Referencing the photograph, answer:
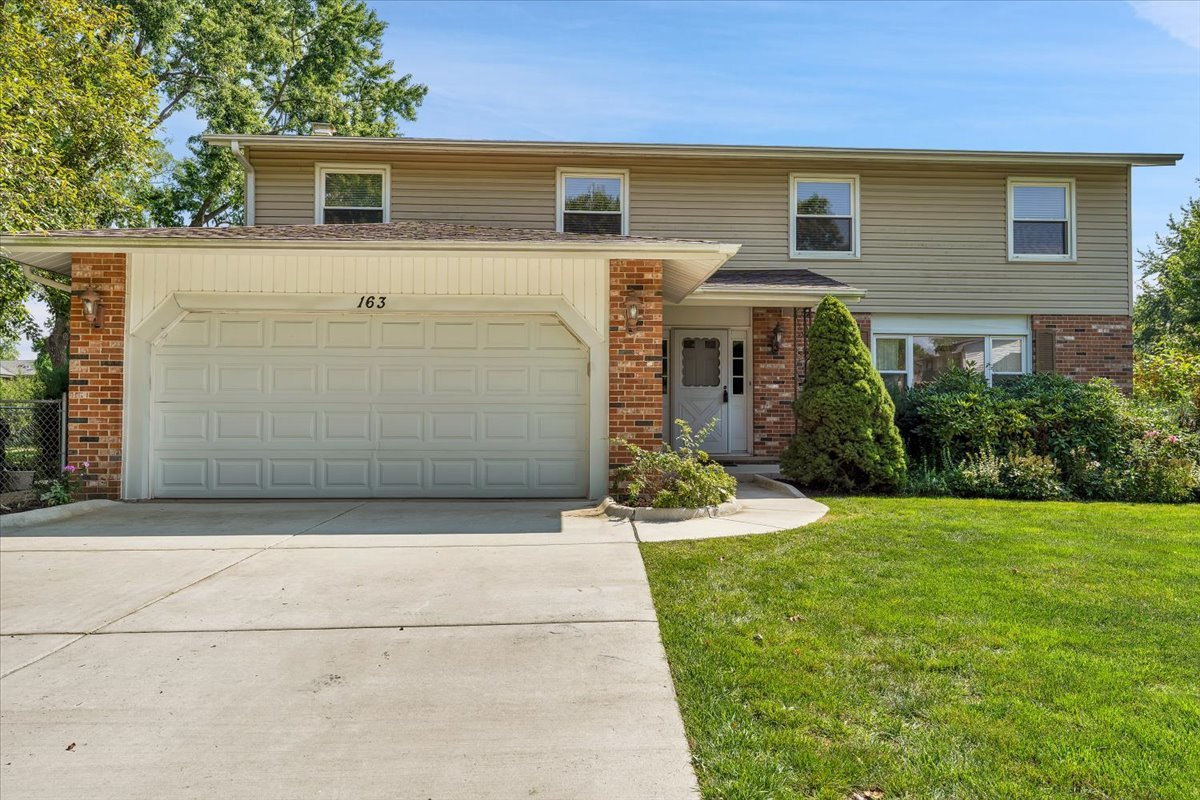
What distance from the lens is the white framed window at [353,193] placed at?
38.7 ft

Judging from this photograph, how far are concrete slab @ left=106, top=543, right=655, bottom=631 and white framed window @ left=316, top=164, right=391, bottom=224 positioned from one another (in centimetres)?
791

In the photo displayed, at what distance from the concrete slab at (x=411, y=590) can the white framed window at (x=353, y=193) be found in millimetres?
7911

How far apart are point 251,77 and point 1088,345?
23.0 meters

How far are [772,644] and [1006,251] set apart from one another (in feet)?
38.0

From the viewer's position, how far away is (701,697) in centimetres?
291

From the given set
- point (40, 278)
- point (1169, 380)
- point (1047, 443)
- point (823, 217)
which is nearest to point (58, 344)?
point (40, 278)

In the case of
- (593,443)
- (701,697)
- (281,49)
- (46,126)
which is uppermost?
A: (281,49)

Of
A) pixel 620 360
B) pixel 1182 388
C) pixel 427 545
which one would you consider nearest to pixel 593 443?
pixel 620 360

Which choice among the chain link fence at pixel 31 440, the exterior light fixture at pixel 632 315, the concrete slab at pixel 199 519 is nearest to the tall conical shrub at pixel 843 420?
the exterior light fixture at pixel 632 315

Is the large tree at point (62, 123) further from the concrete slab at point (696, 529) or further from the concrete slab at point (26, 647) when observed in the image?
the concrete slab at point (696, 529)

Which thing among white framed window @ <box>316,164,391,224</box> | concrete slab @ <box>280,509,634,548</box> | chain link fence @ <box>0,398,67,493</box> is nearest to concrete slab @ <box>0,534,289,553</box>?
concrete slab @ <box>280,509,634,548</box>

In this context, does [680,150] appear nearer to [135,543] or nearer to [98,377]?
[98,377]

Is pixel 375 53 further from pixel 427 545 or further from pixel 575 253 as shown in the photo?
pixel 427 545

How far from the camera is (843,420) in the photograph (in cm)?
825
